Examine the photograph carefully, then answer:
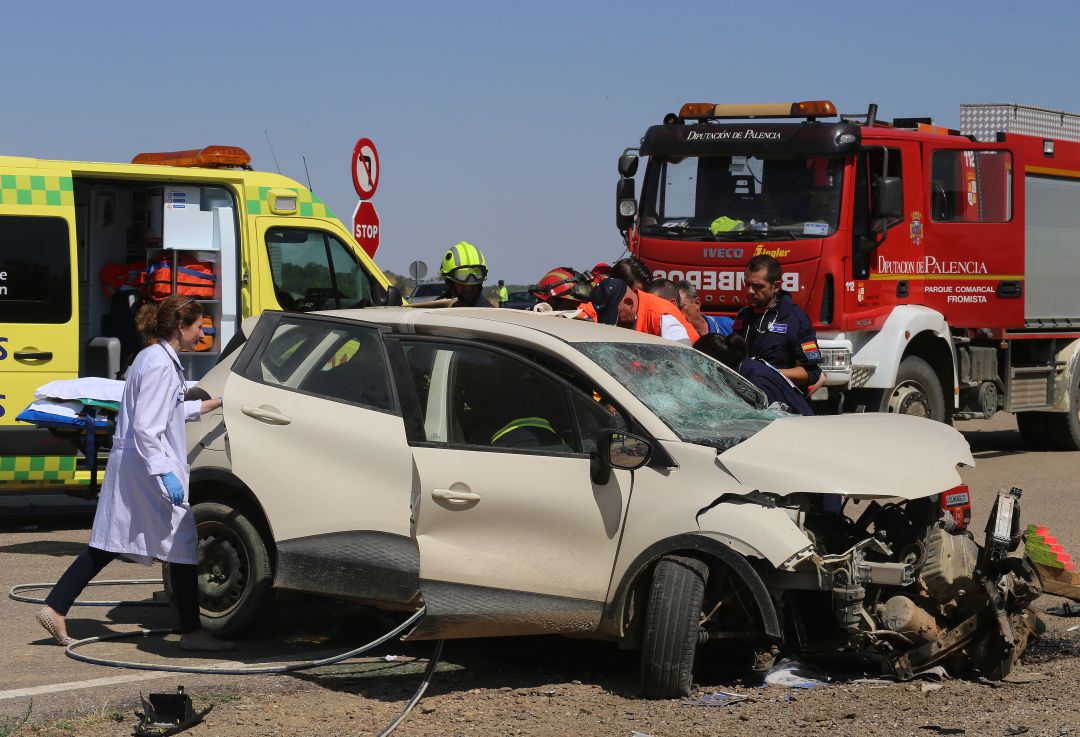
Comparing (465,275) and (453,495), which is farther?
(465,275)

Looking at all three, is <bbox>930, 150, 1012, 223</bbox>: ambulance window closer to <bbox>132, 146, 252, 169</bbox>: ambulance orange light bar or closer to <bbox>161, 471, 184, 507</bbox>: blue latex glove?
<bbox>132, 146, 252, 169</bbox>: ambulance orange light bar

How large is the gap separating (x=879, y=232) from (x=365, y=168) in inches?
204

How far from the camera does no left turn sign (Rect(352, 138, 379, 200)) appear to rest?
14578 mm

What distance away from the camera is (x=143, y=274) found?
444 inches

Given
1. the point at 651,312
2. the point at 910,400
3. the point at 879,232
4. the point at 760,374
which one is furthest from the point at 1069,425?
the point at 760,374

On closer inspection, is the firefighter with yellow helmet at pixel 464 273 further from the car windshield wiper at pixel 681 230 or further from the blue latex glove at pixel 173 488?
the car windshield wiper at pixel 681 230

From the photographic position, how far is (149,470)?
257 inches

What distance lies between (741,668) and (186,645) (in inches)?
99.6

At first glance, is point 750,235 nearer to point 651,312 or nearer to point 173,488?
point 651,312

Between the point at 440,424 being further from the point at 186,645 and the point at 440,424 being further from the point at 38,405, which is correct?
the point at 38,405

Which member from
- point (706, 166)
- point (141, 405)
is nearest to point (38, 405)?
point (141, 405)

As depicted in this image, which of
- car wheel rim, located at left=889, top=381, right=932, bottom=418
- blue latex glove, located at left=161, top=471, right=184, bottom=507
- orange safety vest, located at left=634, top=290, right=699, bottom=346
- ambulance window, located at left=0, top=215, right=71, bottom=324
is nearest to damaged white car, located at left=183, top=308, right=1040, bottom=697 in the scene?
blue latex glove, located at left=161, top=471, right=184, bottom=507

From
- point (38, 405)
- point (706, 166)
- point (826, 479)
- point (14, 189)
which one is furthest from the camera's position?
point (706, 166)

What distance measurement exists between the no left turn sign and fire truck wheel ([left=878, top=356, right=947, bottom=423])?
18.0ft
